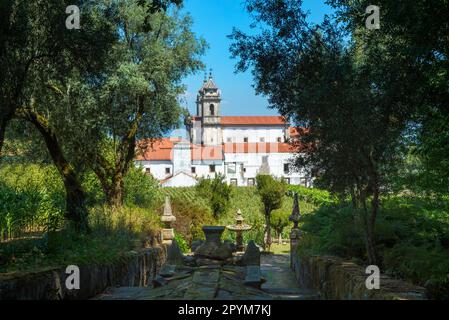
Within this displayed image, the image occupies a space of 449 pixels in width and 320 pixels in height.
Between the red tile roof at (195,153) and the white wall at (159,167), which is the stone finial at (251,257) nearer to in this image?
the red tile roof at (195,153)

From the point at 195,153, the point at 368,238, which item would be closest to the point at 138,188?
the point at 368,238

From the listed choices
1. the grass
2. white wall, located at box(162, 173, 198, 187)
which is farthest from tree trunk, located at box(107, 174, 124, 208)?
white wall, located at box(162, 173, 198, 187)

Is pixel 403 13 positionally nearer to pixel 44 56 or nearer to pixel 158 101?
pixel 44 56

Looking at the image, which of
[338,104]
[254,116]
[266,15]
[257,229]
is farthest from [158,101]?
[254,116]

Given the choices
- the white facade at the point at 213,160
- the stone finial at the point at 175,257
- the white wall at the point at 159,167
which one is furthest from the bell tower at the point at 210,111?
the stone finial at the point at 175,257


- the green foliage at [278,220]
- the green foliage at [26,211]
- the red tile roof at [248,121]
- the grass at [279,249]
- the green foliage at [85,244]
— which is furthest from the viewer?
the red tile roof at [248,121]

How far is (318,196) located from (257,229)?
51.4 feet

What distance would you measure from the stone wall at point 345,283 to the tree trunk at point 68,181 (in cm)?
599

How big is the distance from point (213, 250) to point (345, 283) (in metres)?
4.81

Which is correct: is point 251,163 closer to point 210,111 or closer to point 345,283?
point 210,111

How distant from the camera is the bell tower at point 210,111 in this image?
104 m

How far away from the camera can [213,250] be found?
12078 mm

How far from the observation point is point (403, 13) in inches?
285

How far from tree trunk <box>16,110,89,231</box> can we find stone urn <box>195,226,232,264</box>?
10.6 ft
